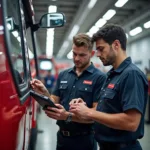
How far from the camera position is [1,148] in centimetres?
84

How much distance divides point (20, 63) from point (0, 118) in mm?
883

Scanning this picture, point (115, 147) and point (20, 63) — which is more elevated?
point (20, 63)

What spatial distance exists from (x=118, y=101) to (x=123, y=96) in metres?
0.09

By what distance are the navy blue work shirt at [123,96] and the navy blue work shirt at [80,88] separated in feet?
1.50

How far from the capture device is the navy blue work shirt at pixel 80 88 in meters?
2.26

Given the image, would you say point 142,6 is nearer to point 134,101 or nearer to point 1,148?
point 134,101

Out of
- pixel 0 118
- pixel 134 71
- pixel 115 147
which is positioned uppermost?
pixel 134 71

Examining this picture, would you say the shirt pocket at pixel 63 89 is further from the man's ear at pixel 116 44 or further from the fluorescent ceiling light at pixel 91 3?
the fluorescent ceiling light at pixel 91 3

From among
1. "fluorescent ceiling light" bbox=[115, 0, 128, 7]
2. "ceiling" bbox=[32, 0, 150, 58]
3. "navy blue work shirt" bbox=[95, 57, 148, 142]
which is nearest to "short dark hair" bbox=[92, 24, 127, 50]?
"navy blue work shirt" bbox=[95, 57, 148, 142]

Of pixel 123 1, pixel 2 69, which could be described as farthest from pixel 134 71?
pixel 123 1

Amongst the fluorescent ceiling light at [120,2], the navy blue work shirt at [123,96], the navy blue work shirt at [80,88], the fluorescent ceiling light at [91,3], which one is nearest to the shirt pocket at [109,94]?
the navy blue work shirt at [123,96]

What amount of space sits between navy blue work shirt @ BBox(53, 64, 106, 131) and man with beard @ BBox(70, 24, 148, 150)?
1.47 ft

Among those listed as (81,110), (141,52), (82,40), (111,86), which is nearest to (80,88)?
(82,40)

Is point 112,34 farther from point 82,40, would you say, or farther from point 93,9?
point 93,9
